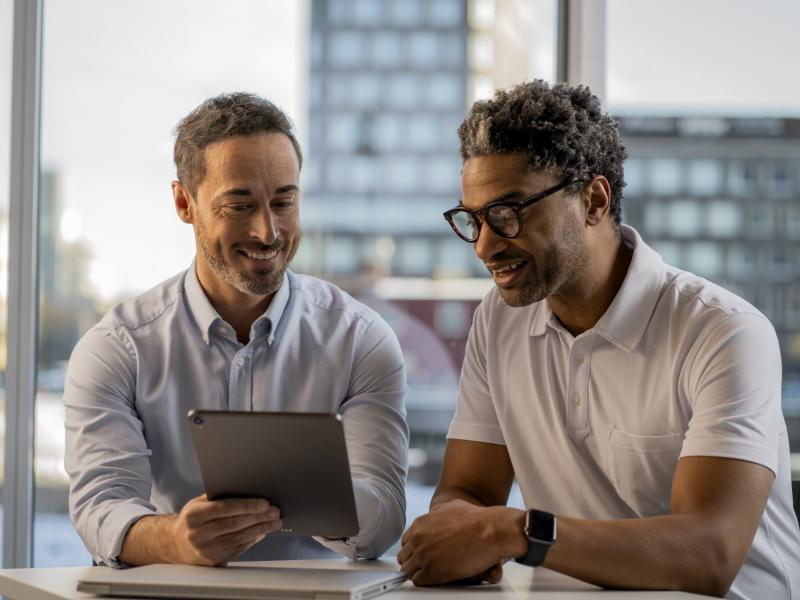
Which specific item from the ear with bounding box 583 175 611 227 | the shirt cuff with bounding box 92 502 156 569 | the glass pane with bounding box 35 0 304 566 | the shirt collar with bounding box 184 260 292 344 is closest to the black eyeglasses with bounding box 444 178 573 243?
the ear with bounding box 583 175 611 227

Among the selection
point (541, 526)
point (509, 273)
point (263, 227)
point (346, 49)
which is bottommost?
point (541, 526)

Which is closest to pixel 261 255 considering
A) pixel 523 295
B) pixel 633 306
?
pixel 523 295

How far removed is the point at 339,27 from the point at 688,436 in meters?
1.99

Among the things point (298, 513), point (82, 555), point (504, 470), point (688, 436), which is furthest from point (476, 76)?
point (82, 555)

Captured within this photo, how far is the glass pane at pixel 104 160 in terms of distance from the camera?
324 cm

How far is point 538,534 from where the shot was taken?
1.53 m

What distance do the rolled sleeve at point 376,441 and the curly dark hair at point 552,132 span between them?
21.8 inches

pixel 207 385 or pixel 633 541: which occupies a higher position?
pixel 207 385

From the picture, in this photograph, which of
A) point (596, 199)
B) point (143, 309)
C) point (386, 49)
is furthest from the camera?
point (386, 49)

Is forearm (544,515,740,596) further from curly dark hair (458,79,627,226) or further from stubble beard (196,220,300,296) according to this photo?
stubble beard (196,220,300,296)

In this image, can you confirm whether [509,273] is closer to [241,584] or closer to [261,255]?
[261,255]

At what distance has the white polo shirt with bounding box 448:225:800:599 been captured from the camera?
5.80 ft

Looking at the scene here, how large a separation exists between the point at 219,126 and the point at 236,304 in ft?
1.46

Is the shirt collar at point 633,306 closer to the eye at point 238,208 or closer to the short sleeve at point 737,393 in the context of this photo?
the short sleeve at point 737,393
